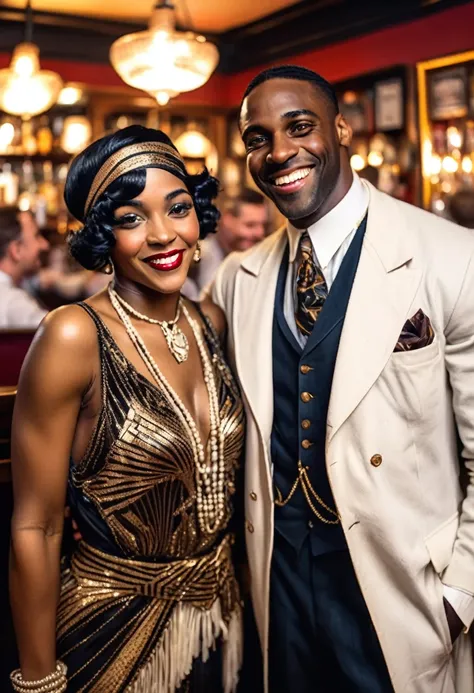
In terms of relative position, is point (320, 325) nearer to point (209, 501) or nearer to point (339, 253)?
point (339, 253)

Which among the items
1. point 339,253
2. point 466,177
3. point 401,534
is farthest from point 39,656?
point 466,177

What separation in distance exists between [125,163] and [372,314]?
1.98 feet

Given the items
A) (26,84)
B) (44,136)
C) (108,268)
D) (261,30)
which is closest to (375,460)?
(108,268)

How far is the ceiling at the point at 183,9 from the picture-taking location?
6.47m

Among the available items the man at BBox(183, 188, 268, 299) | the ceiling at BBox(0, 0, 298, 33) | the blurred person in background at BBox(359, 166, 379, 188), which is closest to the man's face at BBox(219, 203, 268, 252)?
the man at BBox(183, 188, 268, 299)

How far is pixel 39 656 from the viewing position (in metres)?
1.60

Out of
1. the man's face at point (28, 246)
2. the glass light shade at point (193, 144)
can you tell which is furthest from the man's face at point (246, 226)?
the man's face at point (28, 246)

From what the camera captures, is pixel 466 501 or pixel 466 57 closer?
pixel 466 501

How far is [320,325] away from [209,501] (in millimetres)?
452

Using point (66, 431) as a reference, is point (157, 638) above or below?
below

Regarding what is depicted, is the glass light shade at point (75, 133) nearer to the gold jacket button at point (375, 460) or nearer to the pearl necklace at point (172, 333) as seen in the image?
the pearl necklace at point (172, 333)

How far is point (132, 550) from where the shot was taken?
66.3 inches

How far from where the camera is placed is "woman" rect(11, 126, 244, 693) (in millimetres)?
1589

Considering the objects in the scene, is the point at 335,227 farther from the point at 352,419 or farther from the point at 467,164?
the point at 467,164
